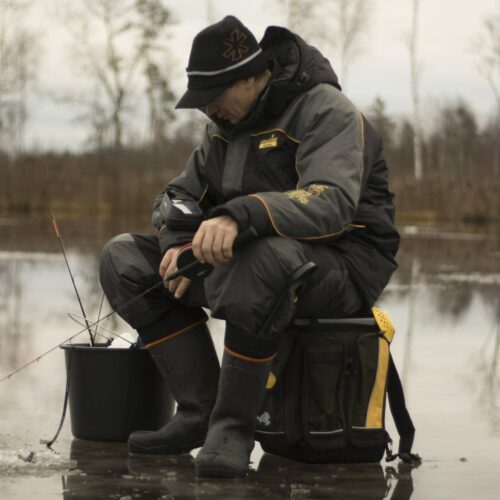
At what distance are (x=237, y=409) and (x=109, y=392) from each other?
2.00ft

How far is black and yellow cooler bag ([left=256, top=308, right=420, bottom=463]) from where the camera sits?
3.78 meters

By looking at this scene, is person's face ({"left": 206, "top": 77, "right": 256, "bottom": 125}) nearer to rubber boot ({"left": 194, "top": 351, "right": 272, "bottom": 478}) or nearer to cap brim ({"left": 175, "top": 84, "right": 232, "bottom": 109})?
cap brim ({"left": 175, "top": 84, "right": 232, "bottom": 109})

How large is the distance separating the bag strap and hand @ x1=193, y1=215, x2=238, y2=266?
76cm

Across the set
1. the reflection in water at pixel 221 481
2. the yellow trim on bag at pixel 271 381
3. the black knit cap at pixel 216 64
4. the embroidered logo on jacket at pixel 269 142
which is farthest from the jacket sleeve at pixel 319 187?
the reflection in water at pixel 221 481

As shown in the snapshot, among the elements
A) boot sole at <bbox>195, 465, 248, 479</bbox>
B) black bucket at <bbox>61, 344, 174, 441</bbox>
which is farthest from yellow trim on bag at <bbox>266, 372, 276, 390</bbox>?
black bucket at <bbox>61, 344, 174, 441</bbox>

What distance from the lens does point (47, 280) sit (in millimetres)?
10586

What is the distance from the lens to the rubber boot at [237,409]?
3.56m

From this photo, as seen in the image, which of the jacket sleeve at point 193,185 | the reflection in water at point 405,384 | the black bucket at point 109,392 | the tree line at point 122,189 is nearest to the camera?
the reflection in water at point 405,384

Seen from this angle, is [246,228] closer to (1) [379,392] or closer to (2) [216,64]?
(2) [216,64]

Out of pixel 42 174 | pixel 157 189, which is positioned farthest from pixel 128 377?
pixel 42 174

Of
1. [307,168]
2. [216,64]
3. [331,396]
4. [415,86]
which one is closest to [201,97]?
[216,64]

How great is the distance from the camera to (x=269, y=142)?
3877 millimetres

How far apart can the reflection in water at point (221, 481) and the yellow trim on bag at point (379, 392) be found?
0.14 metres

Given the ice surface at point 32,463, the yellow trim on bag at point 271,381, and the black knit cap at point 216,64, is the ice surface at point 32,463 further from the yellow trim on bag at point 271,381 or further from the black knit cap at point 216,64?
the black knit cap at point 216,64
